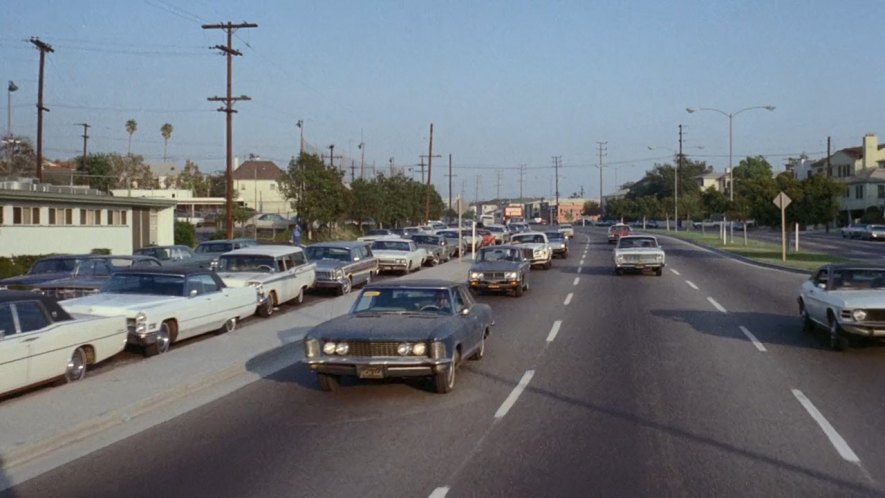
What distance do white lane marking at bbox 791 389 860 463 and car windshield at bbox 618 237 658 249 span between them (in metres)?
23.5

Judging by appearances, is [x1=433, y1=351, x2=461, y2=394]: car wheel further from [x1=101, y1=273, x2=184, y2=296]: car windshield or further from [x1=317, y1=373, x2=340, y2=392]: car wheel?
[x1=101, y1=273, x2=184, y2=296]: car windshield

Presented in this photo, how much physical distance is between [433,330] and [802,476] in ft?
16.3

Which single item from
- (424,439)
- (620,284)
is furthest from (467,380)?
(620,284)

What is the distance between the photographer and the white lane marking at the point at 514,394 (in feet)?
35.4

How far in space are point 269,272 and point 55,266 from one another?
16.4 feet

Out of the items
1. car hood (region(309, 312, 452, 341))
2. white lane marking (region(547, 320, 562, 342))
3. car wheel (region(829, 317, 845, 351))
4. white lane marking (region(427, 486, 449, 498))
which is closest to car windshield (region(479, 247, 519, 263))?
white lane marking (region(547, 320, 562, 342))

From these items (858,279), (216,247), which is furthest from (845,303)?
(216,247)

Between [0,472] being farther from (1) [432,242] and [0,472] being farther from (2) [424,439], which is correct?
(1) [432,242]

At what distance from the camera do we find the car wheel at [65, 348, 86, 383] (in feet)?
40.8

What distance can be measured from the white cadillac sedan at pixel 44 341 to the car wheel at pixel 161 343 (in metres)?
1.38

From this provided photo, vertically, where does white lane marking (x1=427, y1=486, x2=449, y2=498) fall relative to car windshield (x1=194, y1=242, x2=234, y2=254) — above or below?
below

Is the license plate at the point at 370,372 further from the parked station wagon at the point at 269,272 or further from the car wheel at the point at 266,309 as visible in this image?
the car wheel at the point at 266,309

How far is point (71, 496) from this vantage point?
296 inches

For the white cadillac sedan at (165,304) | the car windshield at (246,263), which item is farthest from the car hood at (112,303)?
the car windshield at (246,263)
